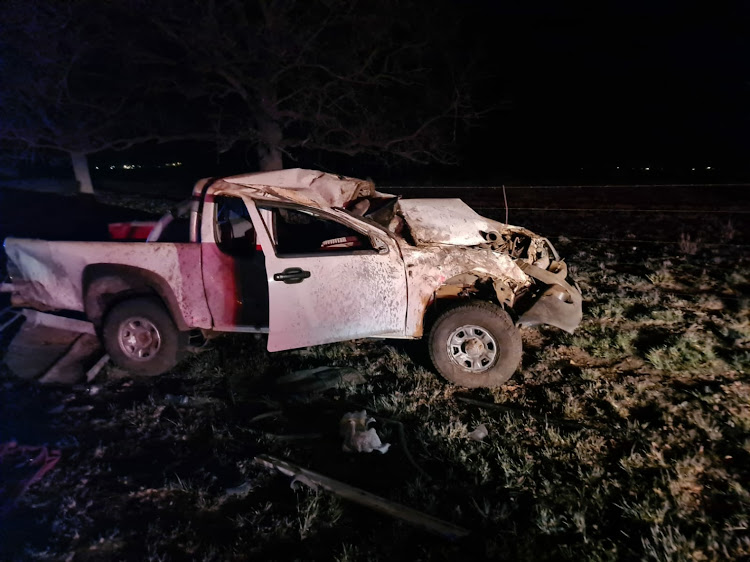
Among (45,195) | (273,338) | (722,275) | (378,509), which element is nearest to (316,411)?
(273,338)

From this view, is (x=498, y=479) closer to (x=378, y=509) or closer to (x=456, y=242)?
(x=378, y=509)

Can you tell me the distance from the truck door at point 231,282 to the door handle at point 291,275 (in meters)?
0.59

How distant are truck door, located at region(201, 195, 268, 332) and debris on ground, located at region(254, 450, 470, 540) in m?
1.61

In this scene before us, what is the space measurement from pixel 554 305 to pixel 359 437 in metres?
2.39

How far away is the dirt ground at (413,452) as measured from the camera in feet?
10.0

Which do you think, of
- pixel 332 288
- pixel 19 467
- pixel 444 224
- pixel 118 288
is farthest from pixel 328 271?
pixel 19 467

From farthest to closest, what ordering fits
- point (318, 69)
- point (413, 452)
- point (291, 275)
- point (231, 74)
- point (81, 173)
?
1. point (81, 173)
2. point (318, 69)
3. point (231, 74)
4. point (291, 275)
5. point (413, 452)

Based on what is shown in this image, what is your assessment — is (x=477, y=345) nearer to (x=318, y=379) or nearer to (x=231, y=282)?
(x=318, y=379)

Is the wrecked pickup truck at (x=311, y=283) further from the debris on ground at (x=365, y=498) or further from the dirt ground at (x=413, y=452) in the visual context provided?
the debris on ground at (x=365, y=498)

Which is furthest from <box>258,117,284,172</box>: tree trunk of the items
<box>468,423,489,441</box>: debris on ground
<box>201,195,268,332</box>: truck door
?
<box>468,423,489,441</box>: debris on ground

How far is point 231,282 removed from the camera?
16.1 ft

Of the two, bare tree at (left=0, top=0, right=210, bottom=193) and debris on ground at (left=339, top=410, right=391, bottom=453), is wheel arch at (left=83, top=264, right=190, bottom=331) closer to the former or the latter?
debris on ground at (left=339, top=410, right=391, bottom=453)

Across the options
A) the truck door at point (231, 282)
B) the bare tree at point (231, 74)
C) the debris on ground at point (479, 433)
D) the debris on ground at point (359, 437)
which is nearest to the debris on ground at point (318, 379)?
the truck door at point (231, 282)

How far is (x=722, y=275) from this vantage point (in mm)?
7156
